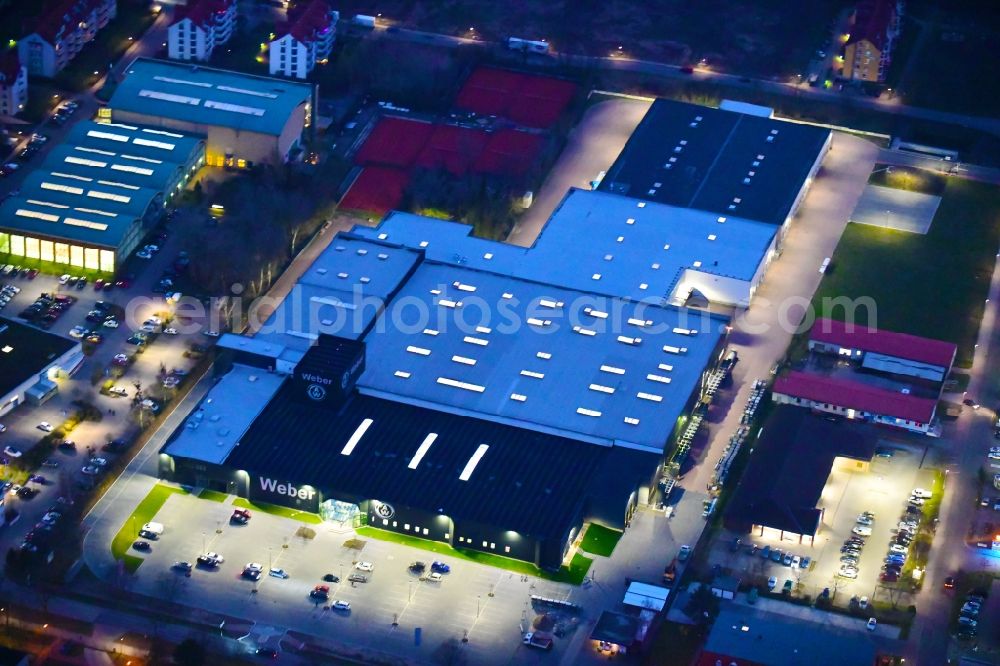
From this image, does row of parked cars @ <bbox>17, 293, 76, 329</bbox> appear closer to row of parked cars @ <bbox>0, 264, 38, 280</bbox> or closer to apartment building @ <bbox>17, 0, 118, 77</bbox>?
row of parked cars @ <bbox>0, 264, 38, 280</bbox>

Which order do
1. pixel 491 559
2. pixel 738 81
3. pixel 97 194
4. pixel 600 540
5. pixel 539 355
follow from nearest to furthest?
pixel 491 559, pixel 600 540, pixel 539 355, pixel 97 194, pixel 738 81

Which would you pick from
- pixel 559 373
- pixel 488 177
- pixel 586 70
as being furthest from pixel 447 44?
pixel 559 373

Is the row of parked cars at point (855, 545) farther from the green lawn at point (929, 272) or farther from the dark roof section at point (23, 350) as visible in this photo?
the dark roof section at point (23, 350)

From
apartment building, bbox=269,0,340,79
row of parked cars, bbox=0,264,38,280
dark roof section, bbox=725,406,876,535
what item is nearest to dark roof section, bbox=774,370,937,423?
dark roof section, bbox=725,406,876,535

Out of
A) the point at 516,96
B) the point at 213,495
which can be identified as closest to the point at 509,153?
the point at 516,96

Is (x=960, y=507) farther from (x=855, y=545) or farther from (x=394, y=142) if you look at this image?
(x=394, y=142)
